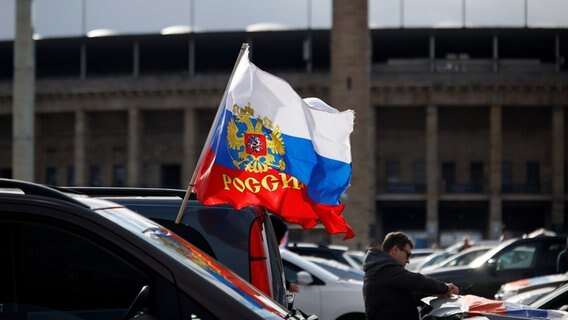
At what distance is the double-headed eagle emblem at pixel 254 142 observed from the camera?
6527 mm

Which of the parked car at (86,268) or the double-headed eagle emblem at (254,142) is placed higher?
the double-headed eagle emblem at (254,142)

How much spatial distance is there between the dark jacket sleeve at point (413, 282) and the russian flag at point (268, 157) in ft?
2.78

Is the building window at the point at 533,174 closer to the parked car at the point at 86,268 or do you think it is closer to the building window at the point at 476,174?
the building window at the point at 476,174

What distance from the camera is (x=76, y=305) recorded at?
4.14 metres

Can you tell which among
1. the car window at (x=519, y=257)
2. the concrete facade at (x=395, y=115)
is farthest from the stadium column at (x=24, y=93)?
the concrete facade at (x=395, y=115)

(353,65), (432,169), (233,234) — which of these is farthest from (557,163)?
(233,234)

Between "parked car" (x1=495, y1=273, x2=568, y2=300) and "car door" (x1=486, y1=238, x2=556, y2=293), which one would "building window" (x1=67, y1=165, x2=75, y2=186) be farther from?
"parked car" (x1=495, y1=273, x2=568, y2=300)

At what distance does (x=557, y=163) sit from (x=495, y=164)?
4.07 metres

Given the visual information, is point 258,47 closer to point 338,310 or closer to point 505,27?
point 505,27

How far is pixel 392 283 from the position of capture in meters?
7.99

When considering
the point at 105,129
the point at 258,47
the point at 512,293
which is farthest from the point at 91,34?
the point at 512,293

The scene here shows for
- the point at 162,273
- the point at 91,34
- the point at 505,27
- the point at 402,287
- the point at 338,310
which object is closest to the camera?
the point at 162,273

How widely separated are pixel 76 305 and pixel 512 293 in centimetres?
1107

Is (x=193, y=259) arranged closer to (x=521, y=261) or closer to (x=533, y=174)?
(x=521, y=261)
